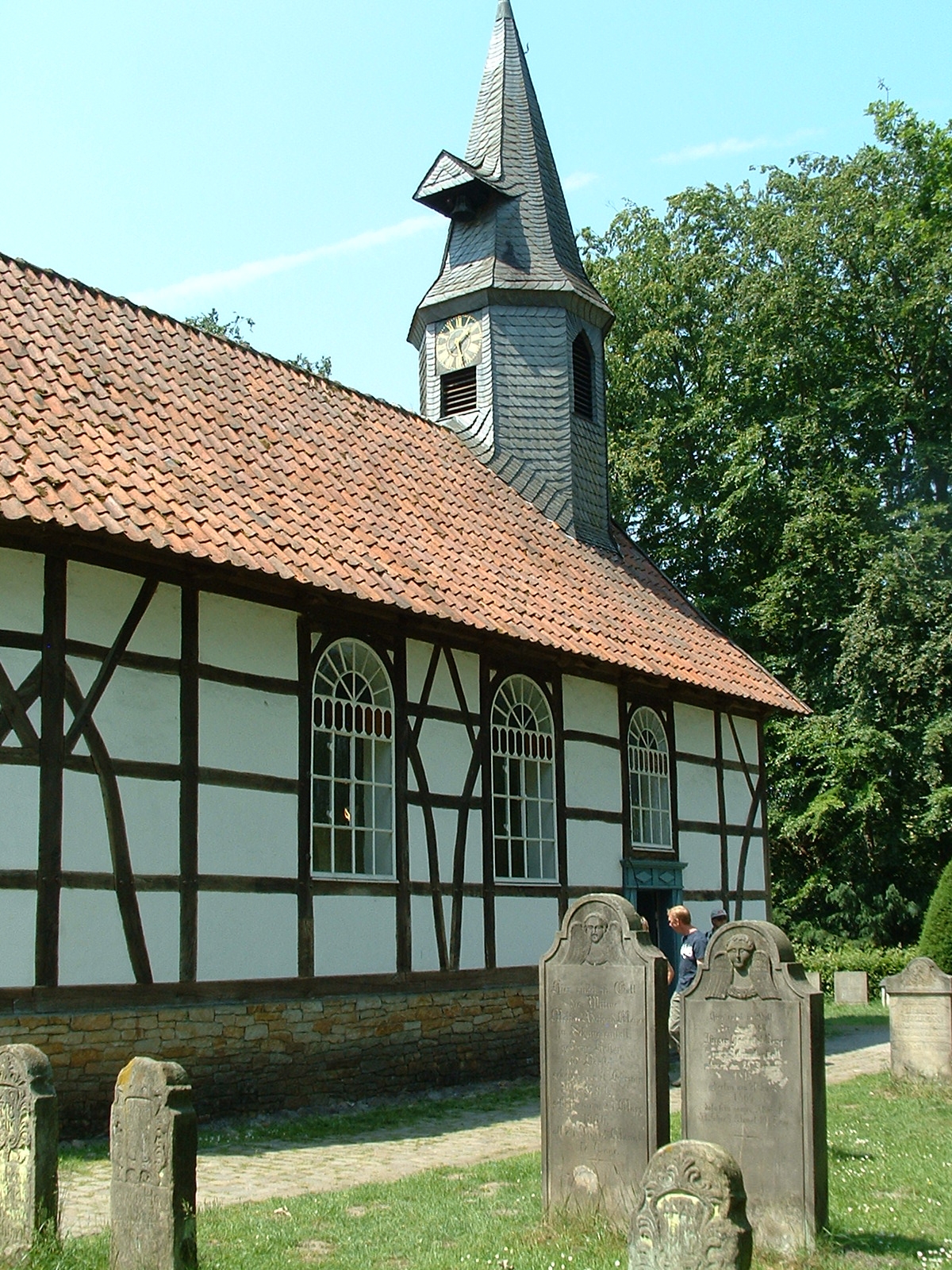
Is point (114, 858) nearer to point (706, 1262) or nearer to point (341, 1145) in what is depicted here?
point (341, 1145)

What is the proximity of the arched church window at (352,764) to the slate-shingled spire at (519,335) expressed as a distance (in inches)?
270

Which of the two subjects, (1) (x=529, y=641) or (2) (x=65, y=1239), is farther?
(1) (x=529, y=641)

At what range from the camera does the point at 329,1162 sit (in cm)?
965

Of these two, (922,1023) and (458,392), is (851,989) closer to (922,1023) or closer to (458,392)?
(922,1023)

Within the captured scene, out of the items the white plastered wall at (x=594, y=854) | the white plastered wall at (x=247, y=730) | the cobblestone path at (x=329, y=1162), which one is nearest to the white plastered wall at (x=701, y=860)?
the white plastered wall at (x=594, y=854)

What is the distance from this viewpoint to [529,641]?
571 inches

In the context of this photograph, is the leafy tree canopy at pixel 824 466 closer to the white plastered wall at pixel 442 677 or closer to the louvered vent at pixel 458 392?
the louvered vent at pixel 458 392

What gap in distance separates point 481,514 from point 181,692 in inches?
277

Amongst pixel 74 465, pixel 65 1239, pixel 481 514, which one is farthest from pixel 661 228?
pixel 65 1239

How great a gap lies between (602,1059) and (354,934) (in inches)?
247

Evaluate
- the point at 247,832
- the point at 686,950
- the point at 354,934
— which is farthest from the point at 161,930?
the point at 686,950

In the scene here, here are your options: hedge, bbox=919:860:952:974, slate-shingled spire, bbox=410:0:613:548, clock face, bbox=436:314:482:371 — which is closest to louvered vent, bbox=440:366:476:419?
slate-shingled spire, bbox=410:0:613:548

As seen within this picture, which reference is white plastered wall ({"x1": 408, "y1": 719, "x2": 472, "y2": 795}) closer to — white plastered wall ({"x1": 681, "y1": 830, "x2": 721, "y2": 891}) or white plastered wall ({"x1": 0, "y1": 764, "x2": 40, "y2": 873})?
white plastered wall ({"x1": 0, "y1": 764, "x2": 40, "y2": 873})

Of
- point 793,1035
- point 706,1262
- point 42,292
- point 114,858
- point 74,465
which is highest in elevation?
point 42,292
